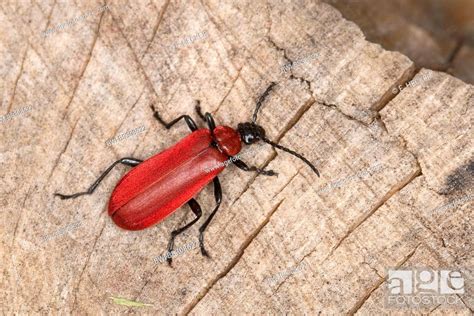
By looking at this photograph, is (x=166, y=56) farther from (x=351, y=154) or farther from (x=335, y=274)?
(x=335, y=274)

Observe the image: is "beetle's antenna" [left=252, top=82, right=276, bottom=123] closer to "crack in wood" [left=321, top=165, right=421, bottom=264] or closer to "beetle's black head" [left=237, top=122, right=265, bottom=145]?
"beetle's black head" [left=237, top=122, right=265, bottom=145]

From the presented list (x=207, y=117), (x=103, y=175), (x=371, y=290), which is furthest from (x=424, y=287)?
(x=103, y=175)

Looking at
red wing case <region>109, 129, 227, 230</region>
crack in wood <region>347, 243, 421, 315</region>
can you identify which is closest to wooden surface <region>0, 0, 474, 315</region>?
crack in wood <region>347, 243, 421, 315</region>

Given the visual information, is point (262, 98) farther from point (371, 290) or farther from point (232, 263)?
point (371, 290)

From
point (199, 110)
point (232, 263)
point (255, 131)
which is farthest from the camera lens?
point (199, 110)

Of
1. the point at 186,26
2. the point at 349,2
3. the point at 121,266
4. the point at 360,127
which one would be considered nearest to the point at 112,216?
the point at 121,266

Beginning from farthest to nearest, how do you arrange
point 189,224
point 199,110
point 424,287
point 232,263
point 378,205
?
point 199,110 → point 189,224 → point 232,263 → point 378,205 → point 424,287
